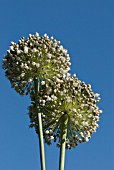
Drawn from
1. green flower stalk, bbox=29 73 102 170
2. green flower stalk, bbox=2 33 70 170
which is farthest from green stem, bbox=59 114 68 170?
green flower stalk, bbox=2 33 70 170

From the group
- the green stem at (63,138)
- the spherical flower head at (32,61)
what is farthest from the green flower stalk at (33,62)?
the green stem at (63,138)

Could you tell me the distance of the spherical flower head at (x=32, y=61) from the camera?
408cm

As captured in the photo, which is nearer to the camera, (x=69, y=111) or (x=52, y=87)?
(x=52, y=87)

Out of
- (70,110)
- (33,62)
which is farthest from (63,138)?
(33,62)

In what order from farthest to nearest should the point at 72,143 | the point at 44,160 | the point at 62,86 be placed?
the point at 72,143 → the point at 62,86 → the point at 44,160

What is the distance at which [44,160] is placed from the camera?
3121 mm

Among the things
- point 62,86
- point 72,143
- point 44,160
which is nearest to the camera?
point 44,160

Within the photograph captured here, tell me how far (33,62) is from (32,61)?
4cm

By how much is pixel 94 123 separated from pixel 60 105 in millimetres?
543

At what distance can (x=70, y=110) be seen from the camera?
4074 millimetres

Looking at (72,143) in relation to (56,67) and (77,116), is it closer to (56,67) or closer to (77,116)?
(77,116)

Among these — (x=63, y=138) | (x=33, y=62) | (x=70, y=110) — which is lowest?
(x=63, y=138)

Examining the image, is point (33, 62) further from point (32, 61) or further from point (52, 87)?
point (52, 87)

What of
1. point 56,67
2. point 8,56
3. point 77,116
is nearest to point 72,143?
point 77,116
